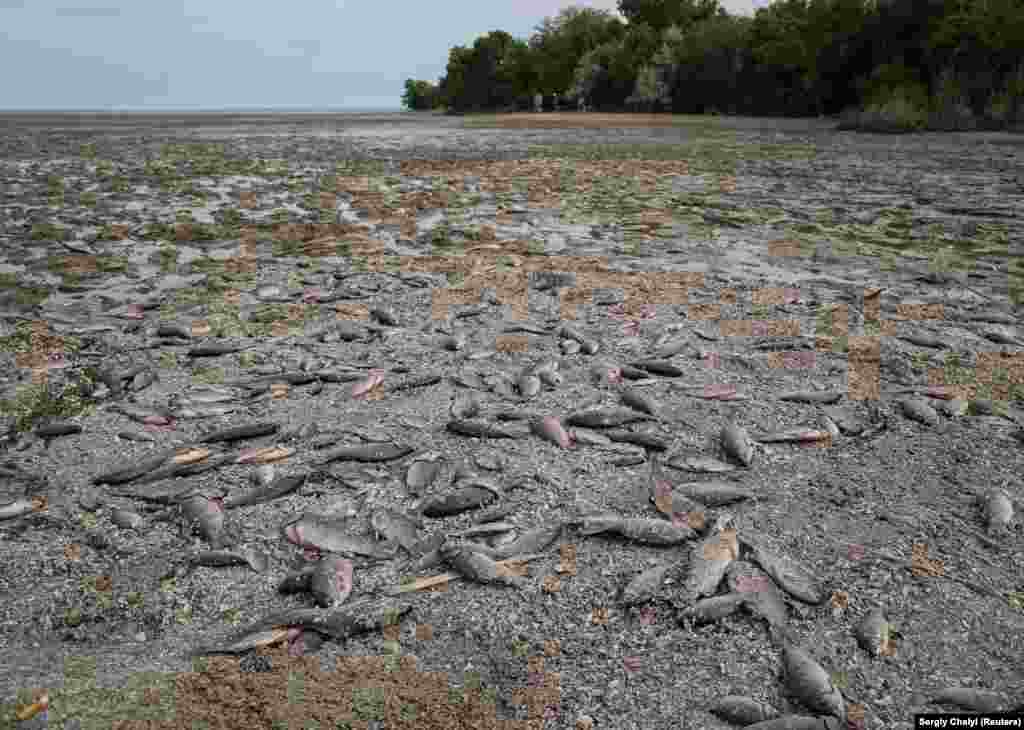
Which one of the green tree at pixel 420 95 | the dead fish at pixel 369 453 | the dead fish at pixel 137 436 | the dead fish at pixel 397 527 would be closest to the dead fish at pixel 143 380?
the dead fish at pixel 137 436

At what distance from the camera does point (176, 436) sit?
354 centimetres

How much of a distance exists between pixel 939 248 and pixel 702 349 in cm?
455

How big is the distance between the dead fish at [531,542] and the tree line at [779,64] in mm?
32368

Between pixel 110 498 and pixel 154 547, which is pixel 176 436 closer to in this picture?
pixel 110 498

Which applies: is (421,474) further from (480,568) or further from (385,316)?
(385,316)

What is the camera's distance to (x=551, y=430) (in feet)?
11.4

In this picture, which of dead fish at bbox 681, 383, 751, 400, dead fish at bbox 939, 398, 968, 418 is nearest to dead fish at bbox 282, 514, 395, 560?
dead fish at bbox 681, 383, 751, 400

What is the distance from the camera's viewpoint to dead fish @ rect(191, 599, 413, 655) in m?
2.13

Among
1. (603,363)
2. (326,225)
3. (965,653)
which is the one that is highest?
(326,225)

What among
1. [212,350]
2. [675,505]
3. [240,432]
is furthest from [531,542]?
[212,350]

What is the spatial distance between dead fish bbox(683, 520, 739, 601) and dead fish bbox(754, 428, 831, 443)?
0.91 metres

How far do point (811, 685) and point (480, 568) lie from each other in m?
1.07

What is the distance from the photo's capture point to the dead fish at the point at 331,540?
8.58 feet

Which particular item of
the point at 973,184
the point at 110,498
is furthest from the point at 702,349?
the point at 973,184
